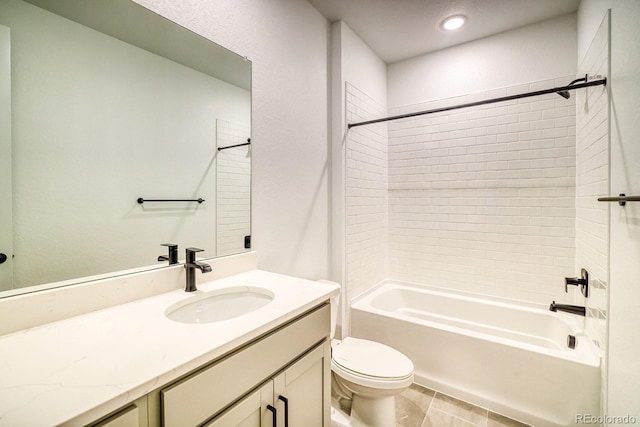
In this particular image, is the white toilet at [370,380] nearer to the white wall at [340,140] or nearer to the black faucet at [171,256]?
the white wall at [340,140]

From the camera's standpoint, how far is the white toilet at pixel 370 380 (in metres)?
1.48

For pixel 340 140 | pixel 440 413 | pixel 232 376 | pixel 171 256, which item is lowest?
pixel 440 413

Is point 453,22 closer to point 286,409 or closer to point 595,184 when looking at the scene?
point 595,184

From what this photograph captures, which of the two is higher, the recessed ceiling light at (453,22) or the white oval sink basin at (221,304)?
the recessed ceiling light at (453,22)

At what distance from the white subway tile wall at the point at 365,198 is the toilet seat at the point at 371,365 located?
1.87ft

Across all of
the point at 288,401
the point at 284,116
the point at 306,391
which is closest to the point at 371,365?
the point at 306,391

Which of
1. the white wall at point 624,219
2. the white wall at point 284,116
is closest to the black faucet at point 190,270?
the white wall at point 284,116

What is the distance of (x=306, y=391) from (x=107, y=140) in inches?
47.8

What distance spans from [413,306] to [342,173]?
1.47m

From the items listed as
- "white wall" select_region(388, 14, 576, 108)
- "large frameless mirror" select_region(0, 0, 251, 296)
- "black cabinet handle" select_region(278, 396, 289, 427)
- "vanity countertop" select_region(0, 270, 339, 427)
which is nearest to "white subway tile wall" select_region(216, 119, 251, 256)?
"large frameless mirror" select_region(0, 0, 251, 296)

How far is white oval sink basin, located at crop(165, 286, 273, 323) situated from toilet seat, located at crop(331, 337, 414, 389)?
0.69 m

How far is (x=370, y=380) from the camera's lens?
4.85 ft

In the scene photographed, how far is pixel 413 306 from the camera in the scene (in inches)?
105

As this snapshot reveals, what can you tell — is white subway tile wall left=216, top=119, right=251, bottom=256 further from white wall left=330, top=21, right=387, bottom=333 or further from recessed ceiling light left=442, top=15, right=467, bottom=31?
recessed ceiling light left=442, top=15, right=467, bottom=31
